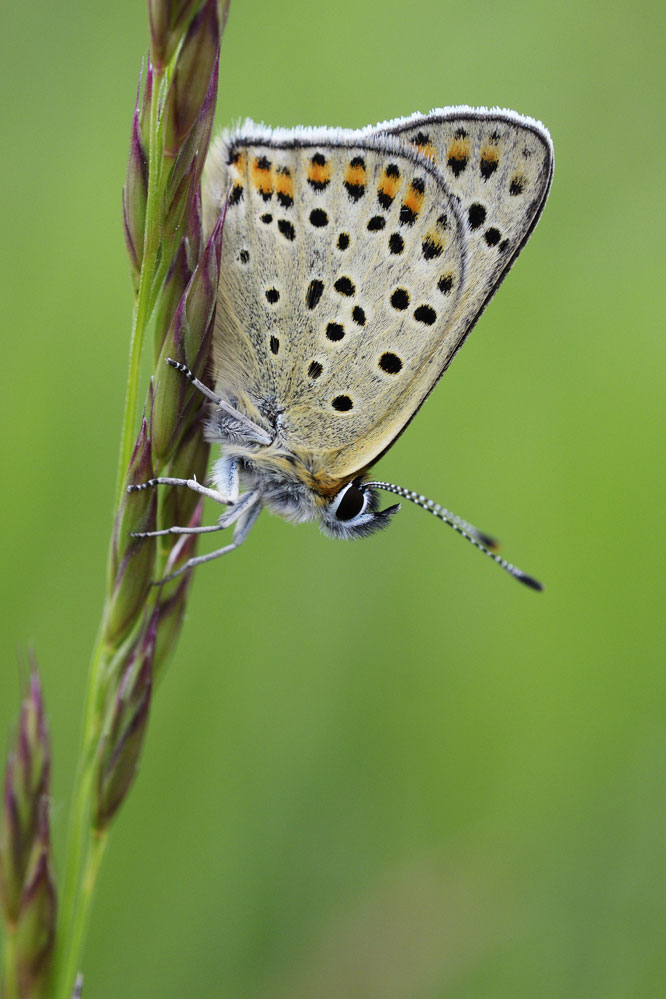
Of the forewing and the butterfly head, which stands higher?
the forewing

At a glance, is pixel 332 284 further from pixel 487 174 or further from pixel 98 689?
pixel 98 689

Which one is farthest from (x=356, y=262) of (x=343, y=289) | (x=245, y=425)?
(x=245, y=425)

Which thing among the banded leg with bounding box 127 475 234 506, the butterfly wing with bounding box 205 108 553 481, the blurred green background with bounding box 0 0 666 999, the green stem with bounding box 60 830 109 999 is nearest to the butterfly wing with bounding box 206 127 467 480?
the butterfly wing with bounding box 205 108 553 481

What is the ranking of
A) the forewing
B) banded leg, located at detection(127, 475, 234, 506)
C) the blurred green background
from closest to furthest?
banded leg, located at detection(127, 475, 234, 506) → the forewing → the blurred green background

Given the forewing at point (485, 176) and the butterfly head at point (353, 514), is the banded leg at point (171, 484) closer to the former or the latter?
the butterfly head at point (353, 514)

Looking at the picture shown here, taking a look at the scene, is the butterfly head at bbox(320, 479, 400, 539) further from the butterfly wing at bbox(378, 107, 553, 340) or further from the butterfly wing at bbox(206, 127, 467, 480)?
the butterfly wing at bbox(378, 107, 553, 340)

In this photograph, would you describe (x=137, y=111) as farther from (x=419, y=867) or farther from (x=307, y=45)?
(x=307, y=45)

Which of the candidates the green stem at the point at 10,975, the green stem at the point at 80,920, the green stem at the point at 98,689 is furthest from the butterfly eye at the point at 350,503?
the green stem at the point at 10,975

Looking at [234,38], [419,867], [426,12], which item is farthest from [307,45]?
[419,867]
